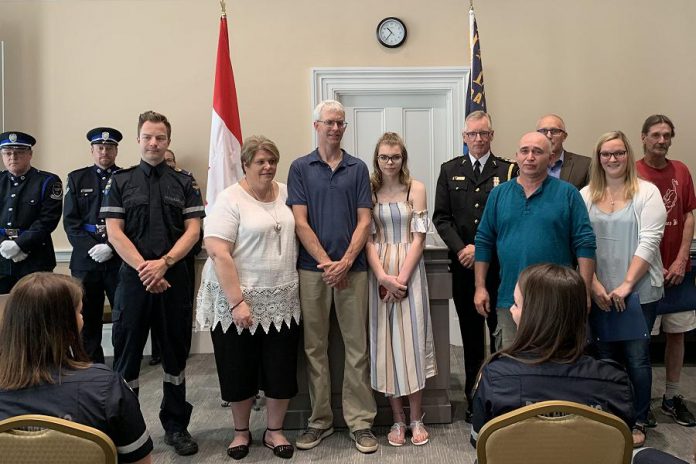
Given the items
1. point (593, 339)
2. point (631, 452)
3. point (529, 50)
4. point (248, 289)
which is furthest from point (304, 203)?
point (529, 50)

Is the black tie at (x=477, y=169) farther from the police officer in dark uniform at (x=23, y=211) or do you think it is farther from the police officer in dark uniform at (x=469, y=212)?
the police officer in dark uniform at (x=23, y=211)

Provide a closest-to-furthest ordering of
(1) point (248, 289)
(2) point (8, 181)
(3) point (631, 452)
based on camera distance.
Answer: (3) point (631, 452) < (1) point (248, 289) < (2) point (8, 181)

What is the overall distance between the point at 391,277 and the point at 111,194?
1319mm

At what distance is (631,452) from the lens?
142 cm

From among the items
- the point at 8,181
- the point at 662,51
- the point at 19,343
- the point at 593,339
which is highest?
the point at 662,51

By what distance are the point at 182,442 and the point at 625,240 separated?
7.36 ft

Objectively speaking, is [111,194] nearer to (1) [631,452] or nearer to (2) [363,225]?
(2) [363,225]

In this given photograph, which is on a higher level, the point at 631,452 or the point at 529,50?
the point at 529,50

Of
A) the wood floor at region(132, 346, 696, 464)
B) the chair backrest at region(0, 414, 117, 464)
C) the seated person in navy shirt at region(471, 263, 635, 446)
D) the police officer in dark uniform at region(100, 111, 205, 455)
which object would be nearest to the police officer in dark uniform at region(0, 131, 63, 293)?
the wood floor at region(132, 346, 696, 464)

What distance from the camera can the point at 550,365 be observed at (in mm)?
1585

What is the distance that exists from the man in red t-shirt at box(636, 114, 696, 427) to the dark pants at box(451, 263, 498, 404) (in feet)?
3.29

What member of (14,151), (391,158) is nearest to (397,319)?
(391,158)

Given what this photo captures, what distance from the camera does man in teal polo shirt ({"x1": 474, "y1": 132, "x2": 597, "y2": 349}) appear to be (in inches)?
102

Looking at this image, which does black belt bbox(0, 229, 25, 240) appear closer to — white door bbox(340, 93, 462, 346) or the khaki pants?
the khaki pants
